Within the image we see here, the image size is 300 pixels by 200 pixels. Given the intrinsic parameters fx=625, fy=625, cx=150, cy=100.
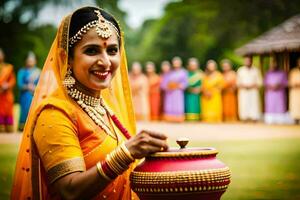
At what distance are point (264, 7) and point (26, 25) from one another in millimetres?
5214

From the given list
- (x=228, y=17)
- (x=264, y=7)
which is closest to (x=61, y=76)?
(x=264, y=7)

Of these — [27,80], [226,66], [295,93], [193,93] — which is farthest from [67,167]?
[193,93]

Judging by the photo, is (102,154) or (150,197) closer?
(150,197)

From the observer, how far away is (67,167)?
1828 mm

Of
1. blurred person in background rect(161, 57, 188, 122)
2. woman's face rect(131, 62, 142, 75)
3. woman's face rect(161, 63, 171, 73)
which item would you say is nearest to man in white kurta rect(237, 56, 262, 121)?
blurred person in background rect(161, 57, 188, 122)

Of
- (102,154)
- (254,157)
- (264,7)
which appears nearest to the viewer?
(102,154)

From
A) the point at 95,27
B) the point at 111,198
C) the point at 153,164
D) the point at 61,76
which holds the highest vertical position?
the point at 95,27

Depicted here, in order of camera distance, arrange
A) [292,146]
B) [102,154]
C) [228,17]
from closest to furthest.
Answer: [102,154] → [292,146] → [228,17]

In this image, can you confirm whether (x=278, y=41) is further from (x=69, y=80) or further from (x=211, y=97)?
(x=69, y=80)

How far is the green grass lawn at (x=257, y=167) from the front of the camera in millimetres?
4840

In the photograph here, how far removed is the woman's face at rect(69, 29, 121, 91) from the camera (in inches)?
78.1

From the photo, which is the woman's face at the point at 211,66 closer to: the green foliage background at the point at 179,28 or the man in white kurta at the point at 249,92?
the green foliage background at the point at 179,28

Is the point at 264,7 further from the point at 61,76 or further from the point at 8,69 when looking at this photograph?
the point at 61,76

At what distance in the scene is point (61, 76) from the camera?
209cm
